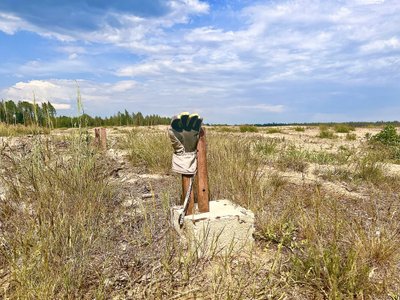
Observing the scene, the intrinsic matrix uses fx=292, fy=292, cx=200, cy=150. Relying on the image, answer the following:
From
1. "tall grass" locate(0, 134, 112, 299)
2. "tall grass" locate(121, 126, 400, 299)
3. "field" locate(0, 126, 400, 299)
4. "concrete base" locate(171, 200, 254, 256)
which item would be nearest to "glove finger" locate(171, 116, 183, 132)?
"field" locate(0, 126, 400, 299)

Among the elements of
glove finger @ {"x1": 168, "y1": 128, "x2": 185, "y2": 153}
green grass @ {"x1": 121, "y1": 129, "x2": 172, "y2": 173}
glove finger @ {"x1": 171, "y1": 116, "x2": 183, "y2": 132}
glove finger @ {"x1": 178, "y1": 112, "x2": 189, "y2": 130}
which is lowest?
green grass @ {"x1": 121, "y1": 129, "x2": 172, "y2": 173}

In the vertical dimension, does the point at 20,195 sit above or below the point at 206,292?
above

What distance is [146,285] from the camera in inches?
65.7

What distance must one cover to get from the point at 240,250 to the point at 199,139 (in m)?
0.91

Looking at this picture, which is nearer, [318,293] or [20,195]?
[318,293]

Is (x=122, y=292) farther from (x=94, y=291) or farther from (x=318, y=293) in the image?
(x=318, y=293)

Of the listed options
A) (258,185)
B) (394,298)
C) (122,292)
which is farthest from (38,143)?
(394,298)

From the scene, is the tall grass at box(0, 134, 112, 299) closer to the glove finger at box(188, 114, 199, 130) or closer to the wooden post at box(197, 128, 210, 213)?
the wooden post at box(197, 128, 210, 213)

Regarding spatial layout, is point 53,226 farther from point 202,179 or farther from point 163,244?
point 202,179

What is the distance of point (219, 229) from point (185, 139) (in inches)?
29.2

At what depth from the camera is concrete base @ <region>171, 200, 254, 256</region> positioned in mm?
2180

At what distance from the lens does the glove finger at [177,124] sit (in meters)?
2.18

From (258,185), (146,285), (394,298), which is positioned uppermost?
(258,185)

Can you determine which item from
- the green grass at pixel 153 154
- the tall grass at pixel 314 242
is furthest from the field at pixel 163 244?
the green grass at pixel 153 154
